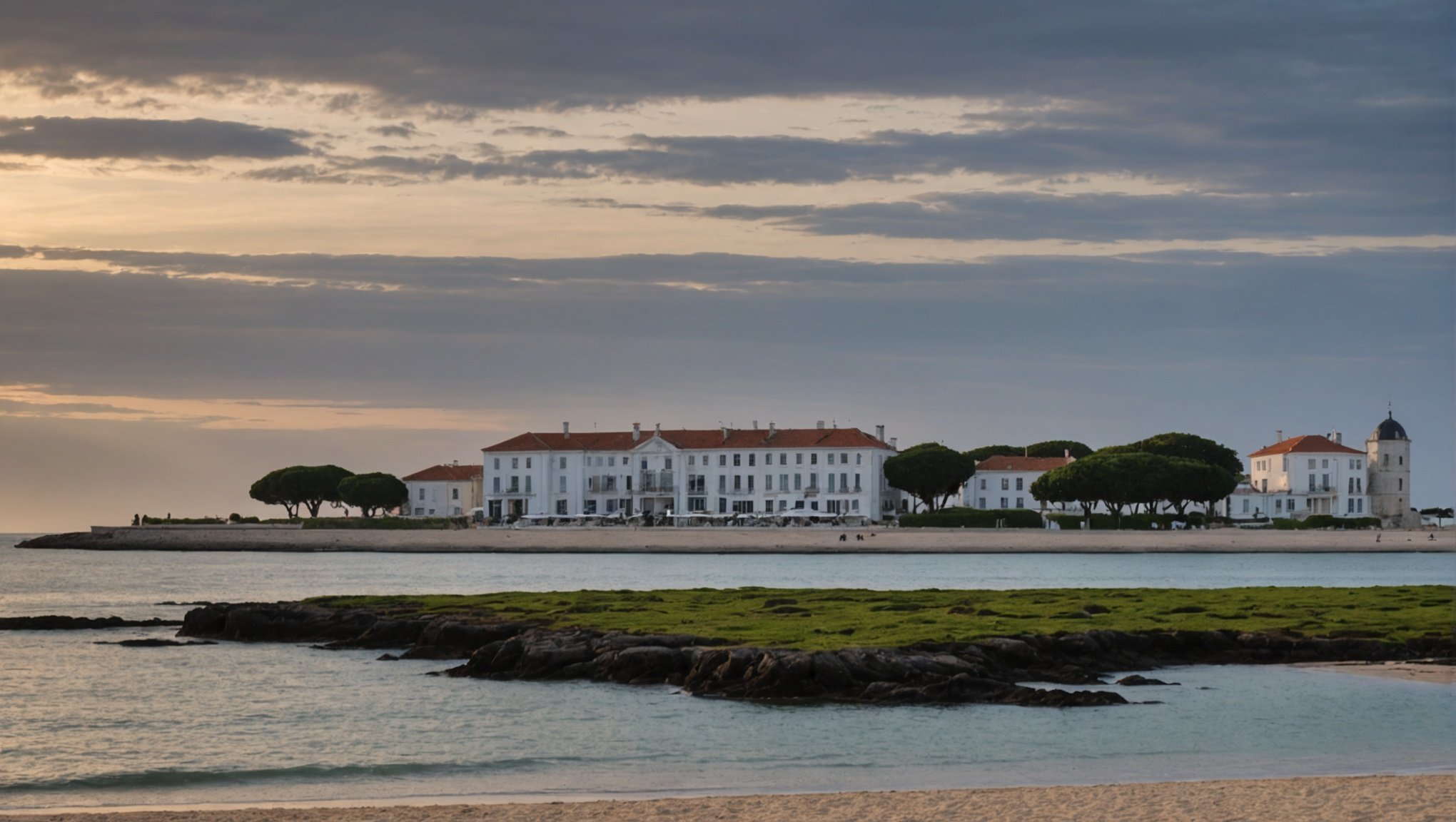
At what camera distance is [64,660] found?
32.5m

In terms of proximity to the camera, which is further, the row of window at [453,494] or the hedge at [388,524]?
the row of window at [453,494]

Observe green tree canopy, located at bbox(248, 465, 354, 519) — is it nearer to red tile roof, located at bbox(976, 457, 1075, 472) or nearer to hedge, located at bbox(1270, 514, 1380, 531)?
red tile roof, located at bbox(976, 457, 1075, 472)

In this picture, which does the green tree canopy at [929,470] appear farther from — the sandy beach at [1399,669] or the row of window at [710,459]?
the sandy beach at [1399,669]

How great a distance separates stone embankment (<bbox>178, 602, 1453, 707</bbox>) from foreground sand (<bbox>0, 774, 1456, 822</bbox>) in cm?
797

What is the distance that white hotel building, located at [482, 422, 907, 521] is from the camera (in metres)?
119

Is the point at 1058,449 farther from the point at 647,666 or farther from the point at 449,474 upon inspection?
the point at 647,666

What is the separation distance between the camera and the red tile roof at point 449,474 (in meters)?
137

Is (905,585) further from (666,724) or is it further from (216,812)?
(216,812)

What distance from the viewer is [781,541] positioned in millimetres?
95250

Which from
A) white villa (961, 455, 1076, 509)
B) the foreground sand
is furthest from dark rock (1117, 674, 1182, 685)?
white villa (961, 455, 1076, 509)

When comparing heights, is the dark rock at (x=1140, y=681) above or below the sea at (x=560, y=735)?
above

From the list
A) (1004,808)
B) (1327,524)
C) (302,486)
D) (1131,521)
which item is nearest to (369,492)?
(302,486)

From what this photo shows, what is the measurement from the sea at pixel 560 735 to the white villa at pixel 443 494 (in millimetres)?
100665

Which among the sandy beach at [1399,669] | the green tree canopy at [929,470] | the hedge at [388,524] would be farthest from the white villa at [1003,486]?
the sandy beach at [1399,669]
